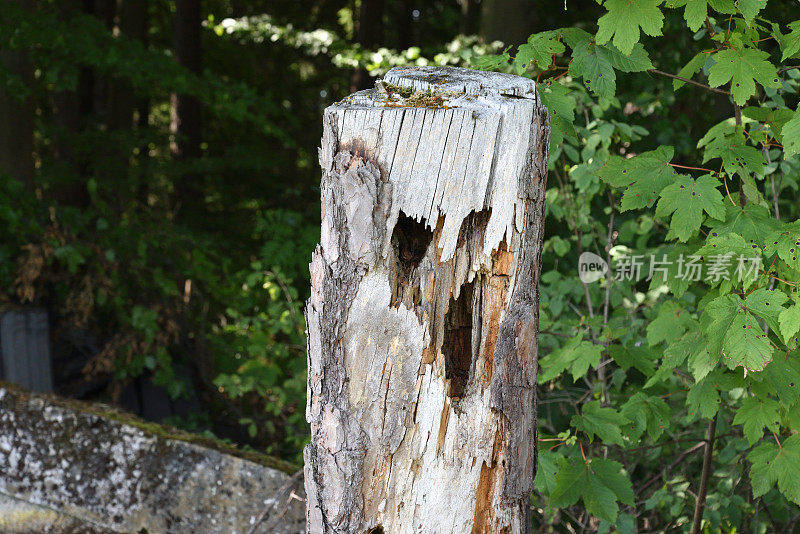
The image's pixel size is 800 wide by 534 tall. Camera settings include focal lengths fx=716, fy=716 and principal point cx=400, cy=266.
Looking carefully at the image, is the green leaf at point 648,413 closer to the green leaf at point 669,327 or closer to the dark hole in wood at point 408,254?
the green leaf at point 669,327

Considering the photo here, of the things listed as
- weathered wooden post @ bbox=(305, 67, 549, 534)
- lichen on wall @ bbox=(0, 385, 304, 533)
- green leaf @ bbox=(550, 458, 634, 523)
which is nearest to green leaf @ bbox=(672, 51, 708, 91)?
weathered wooden post @ bbox=(305, 67, 549, 534)

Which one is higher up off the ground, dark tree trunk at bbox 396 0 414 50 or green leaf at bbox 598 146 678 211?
dark tree trunk at bbox 396 0 414 50

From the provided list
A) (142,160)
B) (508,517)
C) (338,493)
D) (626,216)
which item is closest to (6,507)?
(338,493)

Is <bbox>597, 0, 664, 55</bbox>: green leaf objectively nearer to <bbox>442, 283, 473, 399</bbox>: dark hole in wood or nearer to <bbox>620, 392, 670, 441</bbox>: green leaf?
<bbox>442, 283, 473, 399</bbox>: dark hole in wood

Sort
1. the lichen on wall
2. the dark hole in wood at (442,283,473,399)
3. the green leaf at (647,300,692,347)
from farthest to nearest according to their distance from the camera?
the lichen on wall, the green leaf at (647,300,692,347), the dark hole in wood at (442,283,473,399)

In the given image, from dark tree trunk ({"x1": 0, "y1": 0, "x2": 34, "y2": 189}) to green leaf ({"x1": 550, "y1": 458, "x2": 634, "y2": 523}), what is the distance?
5.00 metres

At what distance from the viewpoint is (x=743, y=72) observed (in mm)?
2031

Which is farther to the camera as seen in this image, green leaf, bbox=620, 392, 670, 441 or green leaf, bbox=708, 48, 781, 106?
green leaf, bbox=620, 392, 670, 441

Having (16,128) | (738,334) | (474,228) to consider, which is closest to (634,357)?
(738,334)

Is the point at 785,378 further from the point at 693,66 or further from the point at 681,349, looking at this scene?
the point at 693,66

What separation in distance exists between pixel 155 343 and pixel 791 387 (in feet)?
13.2

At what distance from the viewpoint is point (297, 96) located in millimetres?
11336

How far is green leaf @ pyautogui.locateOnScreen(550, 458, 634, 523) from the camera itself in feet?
7.53

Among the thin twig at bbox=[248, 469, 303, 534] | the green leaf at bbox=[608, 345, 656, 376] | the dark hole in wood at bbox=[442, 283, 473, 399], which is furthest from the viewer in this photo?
the thin twig at bbox=[248, 469, 303, 534]
